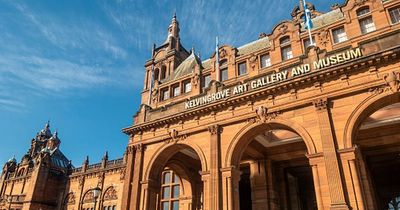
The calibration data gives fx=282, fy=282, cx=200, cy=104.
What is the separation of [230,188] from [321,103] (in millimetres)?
7719

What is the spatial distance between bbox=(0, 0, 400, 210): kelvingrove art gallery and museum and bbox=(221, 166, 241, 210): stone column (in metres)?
0.06

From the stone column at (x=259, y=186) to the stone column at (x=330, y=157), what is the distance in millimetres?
8128

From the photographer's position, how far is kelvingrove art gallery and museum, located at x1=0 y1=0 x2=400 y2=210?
15672 mm

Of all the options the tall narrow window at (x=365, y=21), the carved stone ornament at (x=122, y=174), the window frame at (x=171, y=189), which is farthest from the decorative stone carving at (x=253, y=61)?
the carved stone ornament at (x=122, y=174)

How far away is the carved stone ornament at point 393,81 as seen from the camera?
14861 mm

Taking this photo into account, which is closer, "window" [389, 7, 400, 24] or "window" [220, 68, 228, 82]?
"window" [389, 7, 400, 24]

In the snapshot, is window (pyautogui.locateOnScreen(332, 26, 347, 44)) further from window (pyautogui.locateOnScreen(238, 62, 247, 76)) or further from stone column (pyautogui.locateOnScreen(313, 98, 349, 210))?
stone column (pyautogui.locateOnScreen(313, 98, 349, 210))

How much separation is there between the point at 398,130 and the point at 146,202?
732 inches

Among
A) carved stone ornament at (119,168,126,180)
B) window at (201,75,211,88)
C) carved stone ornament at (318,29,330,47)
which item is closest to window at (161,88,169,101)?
window at (201,75,211,88)

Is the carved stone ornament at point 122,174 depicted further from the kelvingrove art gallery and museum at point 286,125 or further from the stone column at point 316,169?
the stone column at point 316,169

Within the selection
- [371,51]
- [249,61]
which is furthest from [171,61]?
[371,51]

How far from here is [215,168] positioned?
62.5 feet

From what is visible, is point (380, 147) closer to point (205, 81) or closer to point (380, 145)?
point (380, 145)

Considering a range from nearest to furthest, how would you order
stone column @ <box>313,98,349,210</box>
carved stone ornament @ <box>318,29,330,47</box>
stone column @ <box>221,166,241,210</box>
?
stone column @ <box>313,98,349,210</box>, stone column @ <box>221,166,241,210</box>, carved stone ornament @ <box>318,29,330,47</box>
